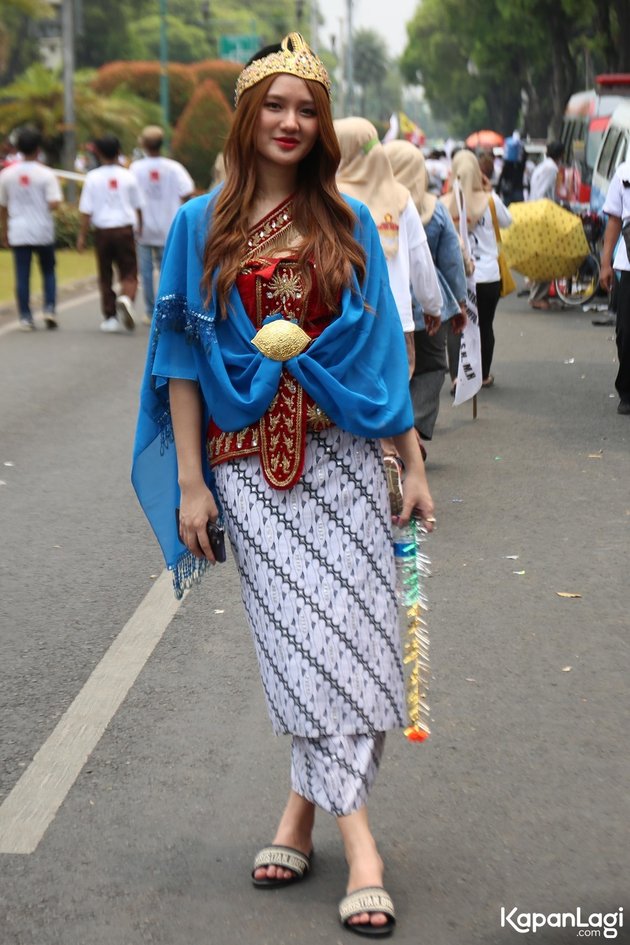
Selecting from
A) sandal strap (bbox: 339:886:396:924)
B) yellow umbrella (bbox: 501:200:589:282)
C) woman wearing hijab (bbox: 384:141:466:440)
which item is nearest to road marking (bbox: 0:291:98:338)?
yellow umbrella (bbox: 501:200:589:282)

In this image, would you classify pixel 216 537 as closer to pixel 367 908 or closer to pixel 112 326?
pixel 367 908

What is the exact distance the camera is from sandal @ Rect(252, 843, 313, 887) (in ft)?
11.8

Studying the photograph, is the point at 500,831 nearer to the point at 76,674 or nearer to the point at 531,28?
the point at 76,674

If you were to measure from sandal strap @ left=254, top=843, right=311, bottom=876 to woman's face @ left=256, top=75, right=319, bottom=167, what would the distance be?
1583 mm

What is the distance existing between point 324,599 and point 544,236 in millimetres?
12776

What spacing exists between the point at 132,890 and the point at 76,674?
1648 millimetres

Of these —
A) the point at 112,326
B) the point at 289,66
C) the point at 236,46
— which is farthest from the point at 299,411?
the point at 236,46

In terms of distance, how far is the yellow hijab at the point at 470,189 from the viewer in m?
10.4

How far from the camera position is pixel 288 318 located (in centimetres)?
343

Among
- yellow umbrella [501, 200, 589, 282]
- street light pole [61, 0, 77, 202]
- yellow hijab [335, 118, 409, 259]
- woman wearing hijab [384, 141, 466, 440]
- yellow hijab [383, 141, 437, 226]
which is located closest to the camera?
yellow hijab [335, 118, 409, 259]

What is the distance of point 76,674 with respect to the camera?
5.18 meters

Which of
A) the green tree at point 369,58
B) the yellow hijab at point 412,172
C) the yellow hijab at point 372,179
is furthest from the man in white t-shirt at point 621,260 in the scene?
the green tree at point 369,58

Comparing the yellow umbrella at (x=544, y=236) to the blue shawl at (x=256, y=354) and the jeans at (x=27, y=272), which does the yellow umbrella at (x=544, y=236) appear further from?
the blue shawl at (x=256, y=354)

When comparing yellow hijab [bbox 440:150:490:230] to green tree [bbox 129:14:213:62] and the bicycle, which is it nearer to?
the bicycle
